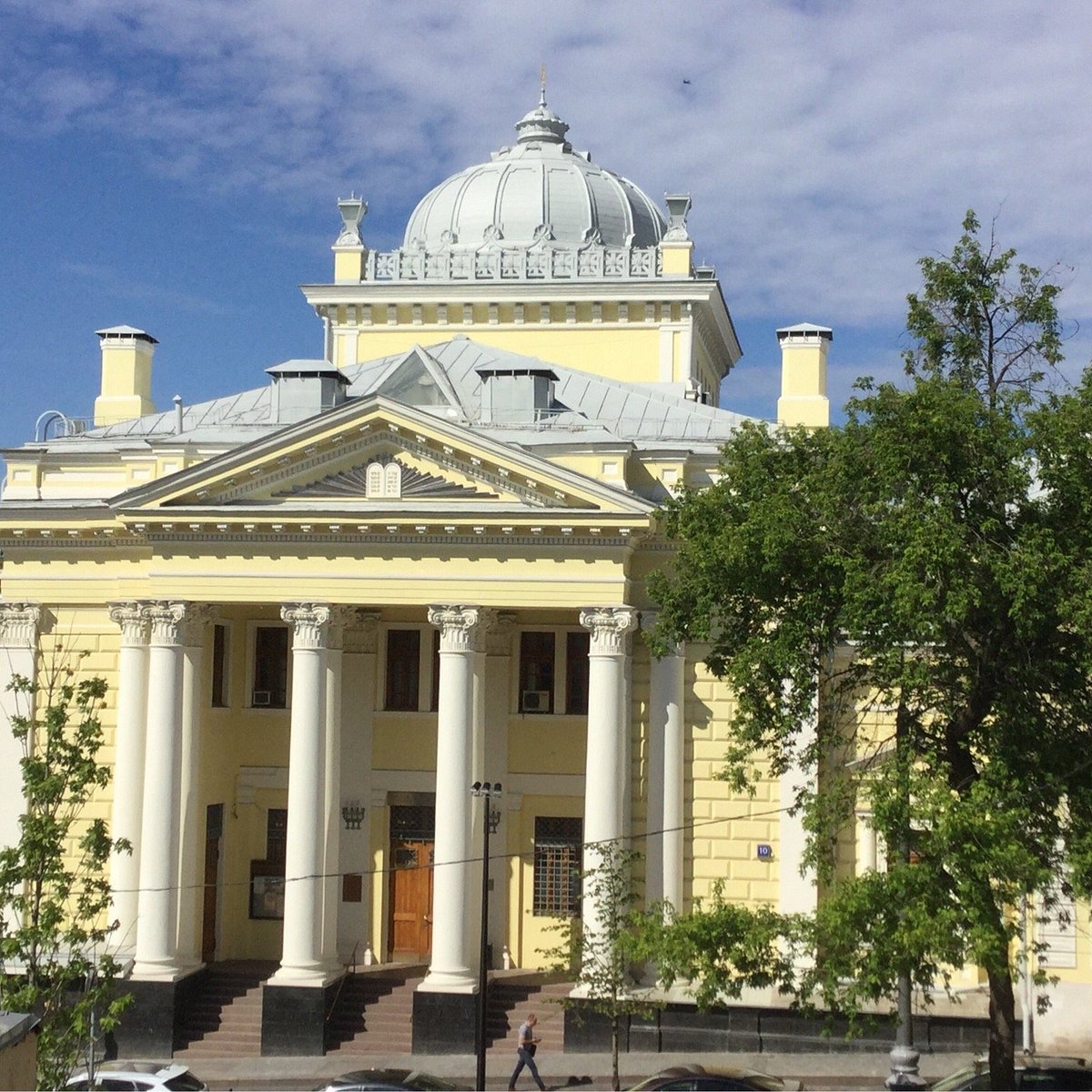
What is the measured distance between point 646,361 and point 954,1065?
1667 cm

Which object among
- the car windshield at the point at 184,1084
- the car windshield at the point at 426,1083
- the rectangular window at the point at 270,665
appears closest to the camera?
the car windshield at the point at 426,1083

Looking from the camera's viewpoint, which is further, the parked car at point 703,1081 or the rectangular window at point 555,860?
the rectangular window at point 555,860

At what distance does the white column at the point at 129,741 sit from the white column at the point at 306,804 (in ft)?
9.10

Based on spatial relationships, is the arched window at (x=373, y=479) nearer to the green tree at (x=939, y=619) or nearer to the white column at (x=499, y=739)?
the white column at (x=499, y=739)

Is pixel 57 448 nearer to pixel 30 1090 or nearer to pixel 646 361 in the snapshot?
pixel 646 361

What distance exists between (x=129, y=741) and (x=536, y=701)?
7396 millimetres

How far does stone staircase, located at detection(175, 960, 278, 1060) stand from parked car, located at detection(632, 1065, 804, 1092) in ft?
27.2

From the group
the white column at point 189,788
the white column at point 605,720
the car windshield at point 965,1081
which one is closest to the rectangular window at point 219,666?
the white column at point 189,788

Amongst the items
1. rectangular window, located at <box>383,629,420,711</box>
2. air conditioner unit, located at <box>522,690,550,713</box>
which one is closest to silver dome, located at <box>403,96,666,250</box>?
rectangular window, located at <box>383,629,420,711</box>

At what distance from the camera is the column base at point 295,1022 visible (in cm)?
2758

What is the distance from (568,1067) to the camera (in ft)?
87.9

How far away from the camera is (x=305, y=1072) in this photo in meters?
26.6

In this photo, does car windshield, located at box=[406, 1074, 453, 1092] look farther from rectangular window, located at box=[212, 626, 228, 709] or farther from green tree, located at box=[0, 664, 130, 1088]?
rectangular window, located at box=[212, 626, 228, 709]

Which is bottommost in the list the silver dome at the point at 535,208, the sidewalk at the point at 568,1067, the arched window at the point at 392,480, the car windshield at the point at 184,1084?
the sidewalk at the point at 568,1067
